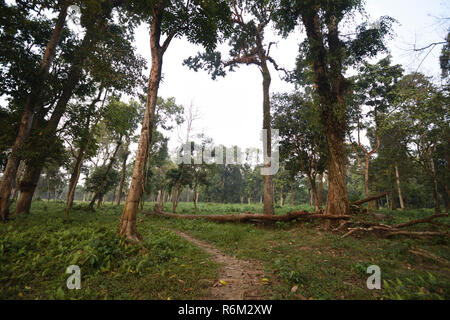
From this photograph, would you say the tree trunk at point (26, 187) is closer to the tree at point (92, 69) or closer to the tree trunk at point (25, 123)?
the tree at point (92, 69)

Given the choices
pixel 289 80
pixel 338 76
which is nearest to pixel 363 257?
pixel 338 76

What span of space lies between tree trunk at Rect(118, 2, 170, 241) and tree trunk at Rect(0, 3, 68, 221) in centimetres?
487

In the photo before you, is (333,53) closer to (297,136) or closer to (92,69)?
(297,136)

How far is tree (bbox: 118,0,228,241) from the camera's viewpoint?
19.6 feet

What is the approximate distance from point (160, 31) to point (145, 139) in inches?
179

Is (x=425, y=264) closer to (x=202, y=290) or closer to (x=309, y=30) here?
(x=202, y=290)

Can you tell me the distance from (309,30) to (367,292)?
37.6ft

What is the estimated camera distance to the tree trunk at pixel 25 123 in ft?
26.2

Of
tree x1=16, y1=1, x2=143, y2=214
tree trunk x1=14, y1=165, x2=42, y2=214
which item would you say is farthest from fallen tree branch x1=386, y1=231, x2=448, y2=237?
tree trunk x1=14, y1=165, x2=42, y2=214

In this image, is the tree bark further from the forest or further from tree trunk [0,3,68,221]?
tree trunk [0,3,68,221]

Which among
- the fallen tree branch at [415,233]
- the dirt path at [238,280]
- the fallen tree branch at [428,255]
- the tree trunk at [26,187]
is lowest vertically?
the dirt path at [238,280]

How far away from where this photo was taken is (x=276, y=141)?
15.6 meters

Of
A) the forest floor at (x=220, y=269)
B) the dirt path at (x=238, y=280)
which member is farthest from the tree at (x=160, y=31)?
the dirt path at (x=238, y=280)

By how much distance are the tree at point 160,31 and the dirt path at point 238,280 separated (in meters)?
3.42
